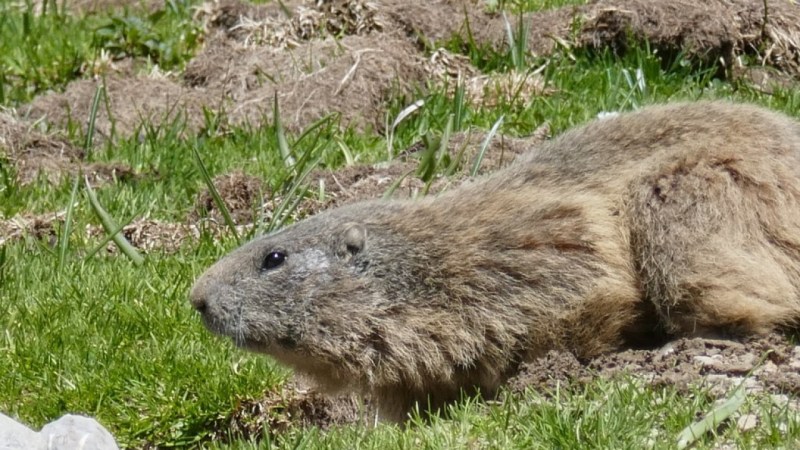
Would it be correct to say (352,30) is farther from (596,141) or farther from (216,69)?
(596,141)

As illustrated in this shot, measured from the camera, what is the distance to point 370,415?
5824 mm

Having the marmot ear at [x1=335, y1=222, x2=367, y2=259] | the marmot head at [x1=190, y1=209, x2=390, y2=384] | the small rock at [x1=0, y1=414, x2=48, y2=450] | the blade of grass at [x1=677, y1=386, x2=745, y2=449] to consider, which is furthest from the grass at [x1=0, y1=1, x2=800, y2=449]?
the small rock at [x1=0, y1=414, x2=48, y2=450]

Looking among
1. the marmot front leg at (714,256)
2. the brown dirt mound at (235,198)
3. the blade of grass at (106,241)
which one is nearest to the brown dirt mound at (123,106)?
the brown dirt mound at (235,198)

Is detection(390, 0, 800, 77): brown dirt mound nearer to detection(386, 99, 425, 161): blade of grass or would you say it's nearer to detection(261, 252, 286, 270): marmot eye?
detection(386, 99, 425, 161): blade of grass

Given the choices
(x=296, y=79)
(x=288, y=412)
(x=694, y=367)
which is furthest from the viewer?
(x=296, y=79)

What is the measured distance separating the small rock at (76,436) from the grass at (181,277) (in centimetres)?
57

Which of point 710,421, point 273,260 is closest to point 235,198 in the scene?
point 273,260

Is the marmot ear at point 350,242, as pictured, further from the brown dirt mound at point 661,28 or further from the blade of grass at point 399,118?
the brown dirt mound at point 661,28

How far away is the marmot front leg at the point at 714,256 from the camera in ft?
17.6

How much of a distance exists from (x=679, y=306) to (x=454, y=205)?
1102 millimetres

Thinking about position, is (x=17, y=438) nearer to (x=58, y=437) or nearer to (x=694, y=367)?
(x=58, y=437)

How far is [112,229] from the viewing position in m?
6.91

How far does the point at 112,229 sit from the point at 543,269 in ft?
8.23

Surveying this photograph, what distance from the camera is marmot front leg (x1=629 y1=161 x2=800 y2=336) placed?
5366 mm
